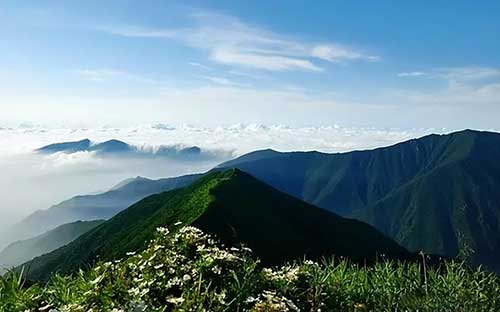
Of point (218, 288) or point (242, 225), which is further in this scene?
point (242, 225)

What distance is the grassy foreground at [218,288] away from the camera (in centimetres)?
727

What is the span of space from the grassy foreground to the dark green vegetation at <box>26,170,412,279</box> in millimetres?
67781

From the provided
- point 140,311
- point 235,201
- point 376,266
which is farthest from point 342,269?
point 235,201

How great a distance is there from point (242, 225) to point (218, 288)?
8218 centimetres

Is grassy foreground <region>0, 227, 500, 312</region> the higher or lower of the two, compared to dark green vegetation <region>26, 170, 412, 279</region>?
higher

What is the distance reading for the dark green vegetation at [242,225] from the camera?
88312 millimetres

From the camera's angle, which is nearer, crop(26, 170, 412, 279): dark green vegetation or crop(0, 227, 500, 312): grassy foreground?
crop(0, 227, 500, 312): grassy foreground

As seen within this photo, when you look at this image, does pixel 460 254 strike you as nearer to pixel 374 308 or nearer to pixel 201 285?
pixel 374 308

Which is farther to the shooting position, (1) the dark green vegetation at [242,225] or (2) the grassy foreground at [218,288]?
(1) the dark green vegetation at [242,225]

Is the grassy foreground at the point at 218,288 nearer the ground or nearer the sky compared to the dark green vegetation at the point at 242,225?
nearer the sky

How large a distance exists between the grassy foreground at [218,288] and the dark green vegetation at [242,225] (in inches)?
2669

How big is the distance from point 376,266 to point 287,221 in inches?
3980

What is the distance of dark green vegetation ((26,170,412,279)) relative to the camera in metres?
88.3

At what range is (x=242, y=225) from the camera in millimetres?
89938
